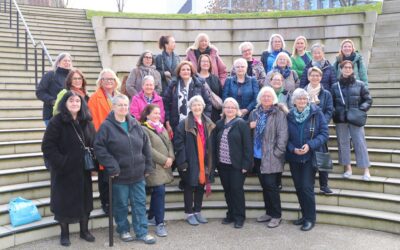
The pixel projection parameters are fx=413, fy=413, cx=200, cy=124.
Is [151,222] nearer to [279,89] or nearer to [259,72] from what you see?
[279,89]

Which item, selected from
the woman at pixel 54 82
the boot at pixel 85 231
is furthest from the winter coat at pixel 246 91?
the boot at pixel 85 231

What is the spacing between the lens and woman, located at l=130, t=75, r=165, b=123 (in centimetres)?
573

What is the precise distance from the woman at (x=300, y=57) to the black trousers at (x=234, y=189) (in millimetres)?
2271

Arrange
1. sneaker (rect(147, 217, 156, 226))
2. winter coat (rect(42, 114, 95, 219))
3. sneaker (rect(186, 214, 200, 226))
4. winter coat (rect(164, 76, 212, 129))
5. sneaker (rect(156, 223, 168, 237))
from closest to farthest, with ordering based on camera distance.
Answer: winter coat (rect(42, 114, 95, 219)), sneaker (rect(156, 223, 168, 237)), sneaker (rect(147, 217, 156, 226)), sneaker (rect(186, 214, 200, 226)), winter coat (rect(164, 76, 212, 129))

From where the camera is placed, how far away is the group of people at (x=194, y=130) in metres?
4.91

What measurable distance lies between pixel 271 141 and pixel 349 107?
1.40m

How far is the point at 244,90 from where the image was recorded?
6.21 metres

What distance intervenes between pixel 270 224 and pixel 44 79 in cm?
375

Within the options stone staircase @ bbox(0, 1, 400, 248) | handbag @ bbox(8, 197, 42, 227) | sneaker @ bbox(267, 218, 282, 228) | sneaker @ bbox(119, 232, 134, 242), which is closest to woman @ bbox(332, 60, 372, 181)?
stone staircase @ bbox(0, 1, 400, 248)

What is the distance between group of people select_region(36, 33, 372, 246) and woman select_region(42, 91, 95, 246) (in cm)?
1

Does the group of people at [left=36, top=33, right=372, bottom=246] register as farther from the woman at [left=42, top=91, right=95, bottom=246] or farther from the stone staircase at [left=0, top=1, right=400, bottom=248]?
the stone staircase at [left=0, top=1, right=400, bottom=248]

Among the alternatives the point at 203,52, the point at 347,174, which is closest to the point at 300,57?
the point at 203,52

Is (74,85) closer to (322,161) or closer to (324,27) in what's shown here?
→ (322,161)

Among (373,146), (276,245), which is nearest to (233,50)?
(373,146)
